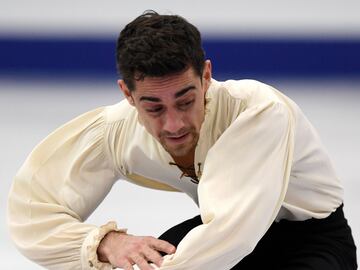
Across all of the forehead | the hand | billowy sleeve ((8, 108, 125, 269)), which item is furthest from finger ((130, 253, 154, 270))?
the forehead

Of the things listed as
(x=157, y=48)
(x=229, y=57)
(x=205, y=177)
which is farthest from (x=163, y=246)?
(x=229, y=57)

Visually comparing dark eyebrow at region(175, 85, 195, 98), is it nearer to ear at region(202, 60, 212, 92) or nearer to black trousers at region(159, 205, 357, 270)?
ear at region(202, 60, 212, 92)

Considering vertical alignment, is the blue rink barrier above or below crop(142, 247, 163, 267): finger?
below

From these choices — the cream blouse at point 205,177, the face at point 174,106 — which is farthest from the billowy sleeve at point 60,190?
the face at point 174,106

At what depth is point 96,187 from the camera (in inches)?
80.2

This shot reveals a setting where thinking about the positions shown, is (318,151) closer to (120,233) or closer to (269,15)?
(120,233)

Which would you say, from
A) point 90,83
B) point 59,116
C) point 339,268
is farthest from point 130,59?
point 90,83

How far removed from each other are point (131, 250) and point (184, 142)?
25 centimetres

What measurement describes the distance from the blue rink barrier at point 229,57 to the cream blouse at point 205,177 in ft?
10.6

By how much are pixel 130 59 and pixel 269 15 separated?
12.6 feet

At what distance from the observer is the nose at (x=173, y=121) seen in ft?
5.75

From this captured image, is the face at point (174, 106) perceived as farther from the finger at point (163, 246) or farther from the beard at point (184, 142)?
the finger at point (163, 246)

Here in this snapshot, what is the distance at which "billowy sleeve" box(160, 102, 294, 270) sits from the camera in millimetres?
1707

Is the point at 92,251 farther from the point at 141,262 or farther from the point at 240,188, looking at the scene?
the point at 240,188
